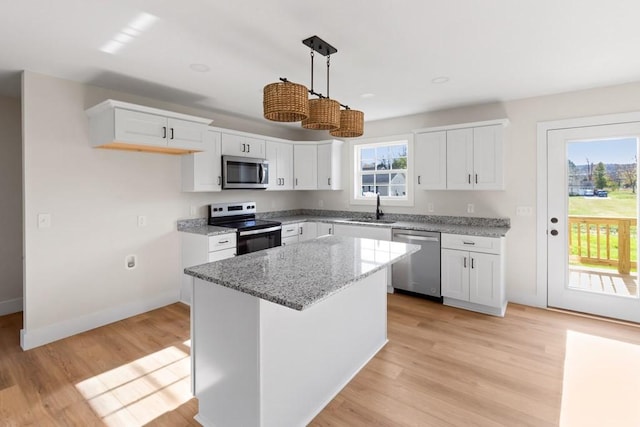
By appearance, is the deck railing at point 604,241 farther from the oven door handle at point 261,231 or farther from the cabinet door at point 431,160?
the oven door handle at point 261,231

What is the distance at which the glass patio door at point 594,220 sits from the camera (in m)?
3.23

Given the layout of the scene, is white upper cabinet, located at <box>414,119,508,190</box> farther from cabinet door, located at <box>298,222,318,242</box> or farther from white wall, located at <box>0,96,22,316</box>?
white wall, located at <box>0,96,22,316</box>

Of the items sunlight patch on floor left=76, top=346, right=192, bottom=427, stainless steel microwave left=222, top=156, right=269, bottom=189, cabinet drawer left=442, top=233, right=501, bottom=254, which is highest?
stainless steel microwave left=222, top=156, right=269, bottom=189

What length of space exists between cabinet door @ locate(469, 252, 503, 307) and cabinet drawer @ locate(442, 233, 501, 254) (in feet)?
Answer: 0.21

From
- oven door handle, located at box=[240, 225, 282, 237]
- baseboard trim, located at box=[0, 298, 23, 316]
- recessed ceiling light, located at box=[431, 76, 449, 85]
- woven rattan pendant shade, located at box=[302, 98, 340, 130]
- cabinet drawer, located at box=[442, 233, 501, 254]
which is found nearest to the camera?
woven rattan pendant shade, located at box=[302, 98, 340, 130]

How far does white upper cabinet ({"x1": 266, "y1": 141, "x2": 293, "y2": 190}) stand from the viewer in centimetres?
464

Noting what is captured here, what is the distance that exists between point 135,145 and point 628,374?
14.7 feet

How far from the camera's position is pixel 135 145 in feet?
10.1

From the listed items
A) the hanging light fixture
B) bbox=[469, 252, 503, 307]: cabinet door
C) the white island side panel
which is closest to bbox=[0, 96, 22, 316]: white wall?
the hanging light fixture

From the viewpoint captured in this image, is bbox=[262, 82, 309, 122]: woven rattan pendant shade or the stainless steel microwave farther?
the stainless steel microwave

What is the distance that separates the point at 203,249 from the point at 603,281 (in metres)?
4.33

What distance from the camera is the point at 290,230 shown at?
461 cm

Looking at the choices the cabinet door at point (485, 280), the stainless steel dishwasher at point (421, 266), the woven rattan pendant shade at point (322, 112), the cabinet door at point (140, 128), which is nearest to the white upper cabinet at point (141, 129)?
the cabinet door at point (140, 128)

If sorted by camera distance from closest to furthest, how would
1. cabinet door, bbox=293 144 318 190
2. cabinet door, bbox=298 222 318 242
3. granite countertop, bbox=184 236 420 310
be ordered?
granite countertop, bbox=184 236 420 310 < cabinet door, bbox=298 222 318 242 < cabinet door, bbox=293 144 318 190
